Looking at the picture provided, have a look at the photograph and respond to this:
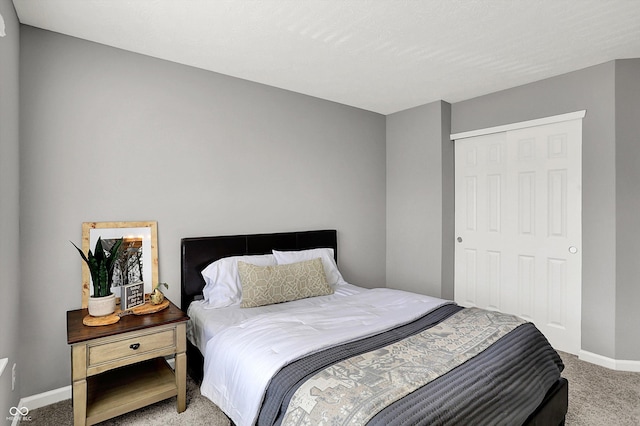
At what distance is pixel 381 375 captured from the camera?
145 centimetres

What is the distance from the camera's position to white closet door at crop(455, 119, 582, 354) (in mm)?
3023

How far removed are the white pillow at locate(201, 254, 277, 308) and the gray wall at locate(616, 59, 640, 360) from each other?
304 cm

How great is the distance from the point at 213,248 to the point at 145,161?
856 millimetres

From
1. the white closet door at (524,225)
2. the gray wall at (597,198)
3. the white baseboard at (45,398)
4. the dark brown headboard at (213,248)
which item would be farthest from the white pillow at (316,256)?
the gray wall at (597,198)

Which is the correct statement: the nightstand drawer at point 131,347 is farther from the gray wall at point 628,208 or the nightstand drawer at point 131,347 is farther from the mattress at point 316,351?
the gray wall at point 628,208

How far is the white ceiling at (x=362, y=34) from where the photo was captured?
201 centimetres

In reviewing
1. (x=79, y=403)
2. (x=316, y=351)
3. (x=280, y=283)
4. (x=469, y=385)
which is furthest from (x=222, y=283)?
(x=469, y=385)

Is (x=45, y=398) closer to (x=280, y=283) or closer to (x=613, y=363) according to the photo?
(x=280, y=283)

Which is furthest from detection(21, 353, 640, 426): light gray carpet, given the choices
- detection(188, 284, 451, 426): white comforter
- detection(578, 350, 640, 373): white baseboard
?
detection(188, 284, 451, 426): white comforter

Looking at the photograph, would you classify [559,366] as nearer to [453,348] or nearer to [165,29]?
[453,348]

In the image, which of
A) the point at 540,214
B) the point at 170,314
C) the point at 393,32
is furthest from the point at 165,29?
the point at 540,214

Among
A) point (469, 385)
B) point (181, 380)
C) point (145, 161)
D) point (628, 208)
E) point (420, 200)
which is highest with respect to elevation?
point (145, 161)

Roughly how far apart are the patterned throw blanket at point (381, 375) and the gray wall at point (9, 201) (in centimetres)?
156

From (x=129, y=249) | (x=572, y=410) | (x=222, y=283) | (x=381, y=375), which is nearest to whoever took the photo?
(x=381, y=375)
